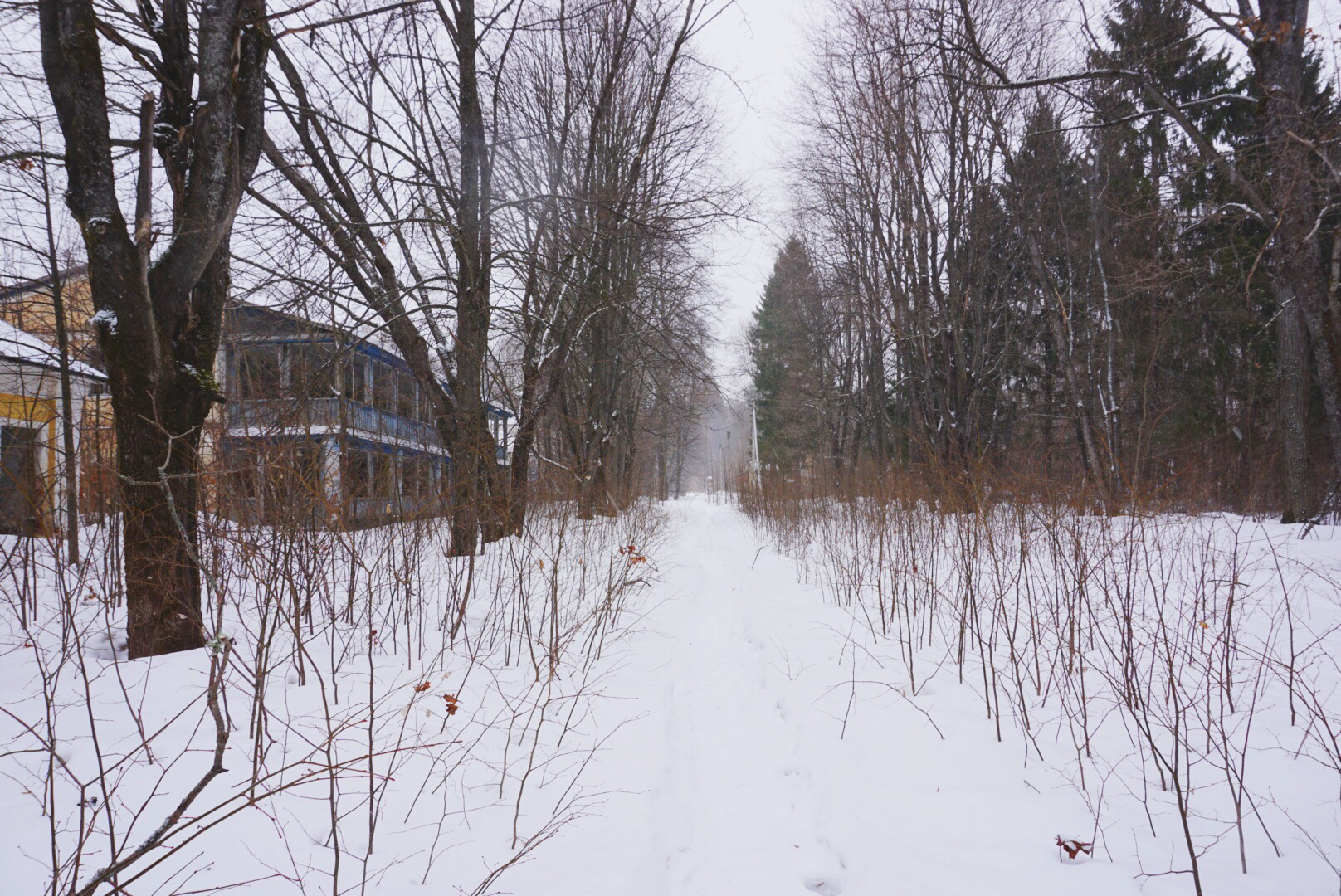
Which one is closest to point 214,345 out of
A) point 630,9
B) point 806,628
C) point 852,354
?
point 806,628

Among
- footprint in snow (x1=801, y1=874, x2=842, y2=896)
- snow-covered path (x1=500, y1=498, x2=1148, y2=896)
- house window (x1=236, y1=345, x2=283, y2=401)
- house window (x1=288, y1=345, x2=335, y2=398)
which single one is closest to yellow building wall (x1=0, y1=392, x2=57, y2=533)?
house window (x1=236, y1=345, x2=283, y2=401)

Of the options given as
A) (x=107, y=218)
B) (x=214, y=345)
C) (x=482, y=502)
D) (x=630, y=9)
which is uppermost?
(x=630, y=9)

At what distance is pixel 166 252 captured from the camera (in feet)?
11.5

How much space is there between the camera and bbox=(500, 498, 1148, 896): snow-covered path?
6.07 feet

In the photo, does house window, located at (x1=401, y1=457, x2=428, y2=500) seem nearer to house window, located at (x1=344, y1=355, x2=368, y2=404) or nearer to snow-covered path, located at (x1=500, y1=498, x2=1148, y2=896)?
house window, located at (x1=344, y1=355, x2=368, y2=404)

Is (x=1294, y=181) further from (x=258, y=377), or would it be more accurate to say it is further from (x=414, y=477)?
(x=258, y=377)

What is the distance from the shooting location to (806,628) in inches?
187

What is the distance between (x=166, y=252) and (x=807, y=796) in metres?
4.57

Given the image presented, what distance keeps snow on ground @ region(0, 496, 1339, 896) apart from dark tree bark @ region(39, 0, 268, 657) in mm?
711

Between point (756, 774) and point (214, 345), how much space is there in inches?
159

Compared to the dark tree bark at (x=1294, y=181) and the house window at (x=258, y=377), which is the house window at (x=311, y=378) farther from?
the dark tree bark at (x=1294, y=181)

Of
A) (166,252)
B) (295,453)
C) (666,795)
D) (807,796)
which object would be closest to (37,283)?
(166,252)

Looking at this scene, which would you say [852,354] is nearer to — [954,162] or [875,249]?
[875,249]

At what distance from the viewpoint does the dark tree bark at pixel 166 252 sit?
10.7ft
